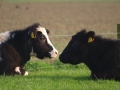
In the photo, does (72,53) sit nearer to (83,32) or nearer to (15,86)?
Result: (83,32)

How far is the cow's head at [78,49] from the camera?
12.9 m

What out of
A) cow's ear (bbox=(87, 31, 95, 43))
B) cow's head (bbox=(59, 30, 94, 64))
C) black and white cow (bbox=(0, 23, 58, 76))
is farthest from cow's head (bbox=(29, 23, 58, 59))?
cow's ear (bbox=(87, 31, 95, 43))

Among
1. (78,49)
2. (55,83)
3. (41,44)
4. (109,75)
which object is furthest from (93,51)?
(41,44)

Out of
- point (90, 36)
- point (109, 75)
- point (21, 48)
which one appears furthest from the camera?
point (21, 48)

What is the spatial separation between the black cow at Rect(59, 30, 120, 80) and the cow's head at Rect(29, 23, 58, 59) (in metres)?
1.10

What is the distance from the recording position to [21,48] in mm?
14430

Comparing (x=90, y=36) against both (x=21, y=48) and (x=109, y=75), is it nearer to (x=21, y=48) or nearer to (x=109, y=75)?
(x=109, y=75)

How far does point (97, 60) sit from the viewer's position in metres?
12.8

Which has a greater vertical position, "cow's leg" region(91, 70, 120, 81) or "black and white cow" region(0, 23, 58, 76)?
"black and white cow" region(0, 23, 58, 76)

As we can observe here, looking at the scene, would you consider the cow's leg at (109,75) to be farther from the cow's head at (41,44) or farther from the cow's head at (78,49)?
the cow's head at (41,44)

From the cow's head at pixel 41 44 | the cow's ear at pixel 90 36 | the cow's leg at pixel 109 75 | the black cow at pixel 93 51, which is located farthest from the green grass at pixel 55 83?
the cow's ear at pixel 90 36

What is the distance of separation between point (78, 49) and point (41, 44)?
1.73 metres

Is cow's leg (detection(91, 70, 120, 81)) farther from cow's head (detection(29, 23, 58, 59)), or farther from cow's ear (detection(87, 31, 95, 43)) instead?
cow's head (detection(29, 23, 58, 59))

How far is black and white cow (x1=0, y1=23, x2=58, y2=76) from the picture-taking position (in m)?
13.8
